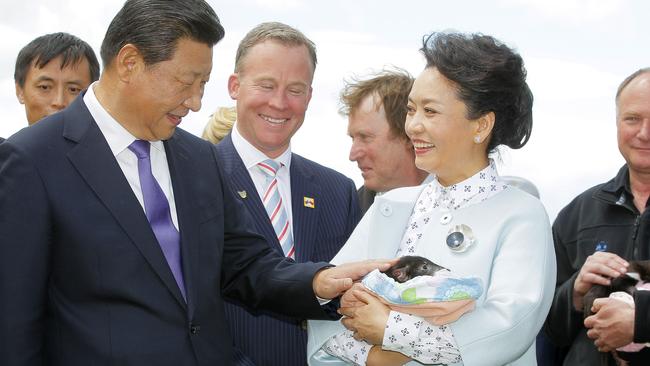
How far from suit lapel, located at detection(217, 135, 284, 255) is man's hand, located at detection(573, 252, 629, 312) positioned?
57.5 inches

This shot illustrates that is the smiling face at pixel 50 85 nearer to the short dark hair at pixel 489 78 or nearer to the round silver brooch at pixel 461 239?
the short dark hair at pixel 489 78

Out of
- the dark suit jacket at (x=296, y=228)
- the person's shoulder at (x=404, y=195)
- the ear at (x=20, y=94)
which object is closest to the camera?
the person's shoulder at (x=404, y=195)

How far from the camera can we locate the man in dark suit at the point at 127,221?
2.93 meters

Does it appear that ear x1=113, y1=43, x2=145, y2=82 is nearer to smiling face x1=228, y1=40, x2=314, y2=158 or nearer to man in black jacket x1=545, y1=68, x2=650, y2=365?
smiling face x1=228, y1=40, x2=314, y2=158

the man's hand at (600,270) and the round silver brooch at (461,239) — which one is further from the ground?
the round silver brooch at (461,239)

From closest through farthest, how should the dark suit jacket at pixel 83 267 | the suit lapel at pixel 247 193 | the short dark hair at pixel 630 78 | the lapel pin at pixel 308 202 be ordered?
the dark suit jacket at pixel 83 267
the suit lapel at pixel 247 193
the lapel pin at pixel 308 202
the short dark hair at pixel 630 78

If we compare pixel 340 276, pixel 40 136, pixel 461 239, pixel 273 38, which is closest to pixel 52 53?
pixel 273 38

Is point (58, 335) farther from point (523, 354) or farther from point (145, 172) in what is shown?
point (523, 354)

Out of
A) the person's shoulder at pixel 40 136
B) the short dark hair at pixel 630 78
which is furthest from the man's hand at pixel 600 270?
the person's shoulder at pixel 40 136

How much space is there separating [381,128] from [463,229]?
2.06m

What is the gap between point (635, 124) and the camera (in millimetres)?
4871

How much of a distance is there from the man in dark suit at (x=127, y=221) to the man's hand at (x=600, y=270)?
1.39 metres

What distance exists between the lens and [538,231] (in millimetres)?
3256

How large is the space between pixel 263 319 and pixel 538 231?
1447mm
